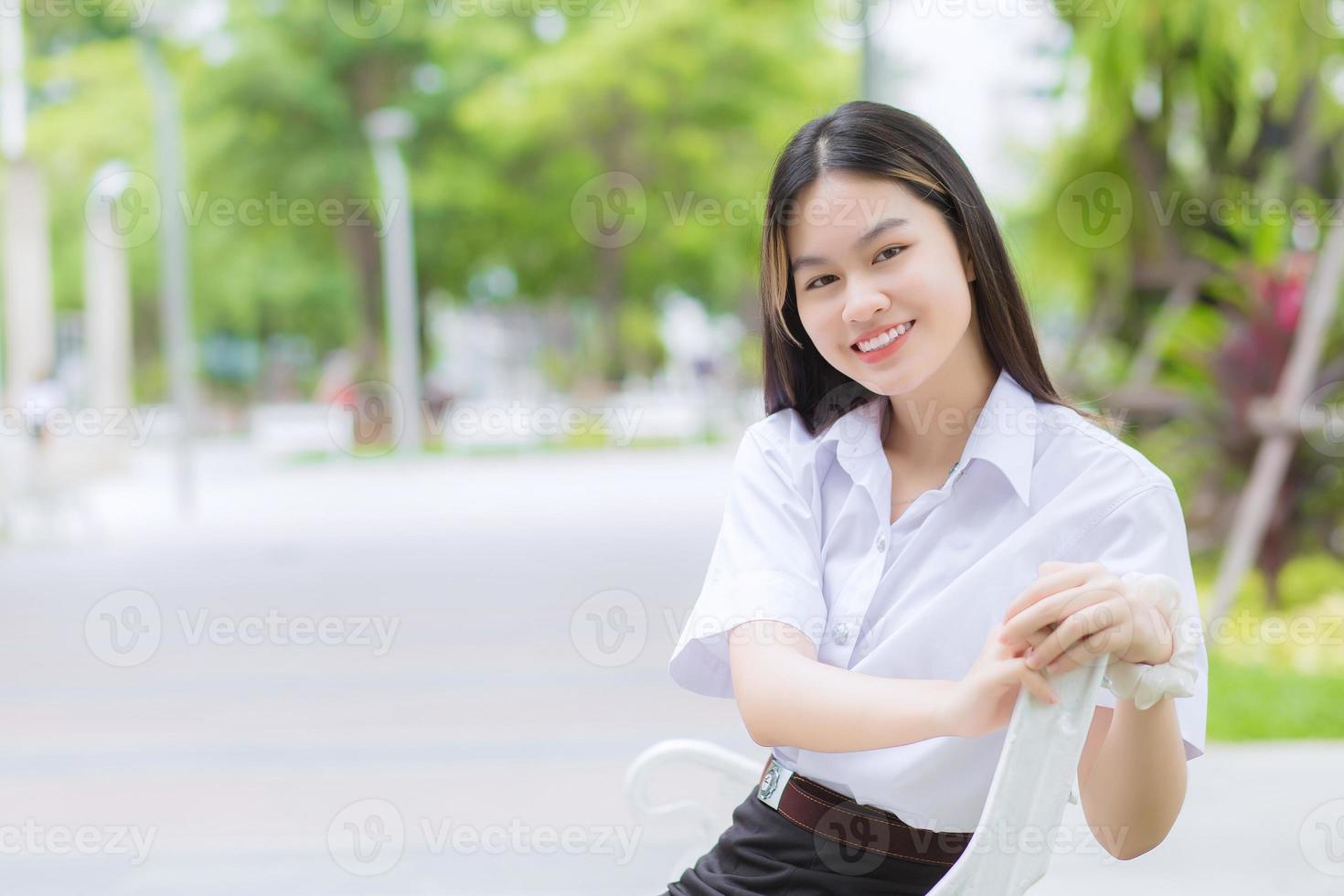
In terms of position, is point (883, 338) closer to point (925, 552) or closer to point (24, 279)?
point (925, 552)

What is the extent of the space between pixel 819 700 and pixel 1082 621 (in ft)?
0.89

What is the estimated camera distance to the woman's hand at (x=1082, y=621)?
38.6 inches

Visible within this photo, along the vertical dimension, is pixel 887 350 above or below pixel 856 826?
above

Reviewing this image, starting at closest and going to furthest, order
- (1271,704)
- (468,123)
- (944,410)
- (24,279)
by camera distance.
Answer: (944,410) < (1271,704) < (24,279) < (468,123)

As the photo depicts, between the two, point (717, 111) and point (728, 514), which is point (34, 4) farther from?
point (728, 514)

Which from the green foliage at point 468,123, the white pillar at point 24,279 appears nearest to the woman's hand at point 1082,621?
the white pillar at point 24,279

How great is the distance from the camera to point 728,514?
1.38m

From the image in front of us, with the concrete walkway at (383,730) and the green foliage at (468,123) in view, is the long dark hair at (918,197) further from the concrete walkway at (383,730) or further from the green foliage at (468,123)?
the green foliage at (468,123)

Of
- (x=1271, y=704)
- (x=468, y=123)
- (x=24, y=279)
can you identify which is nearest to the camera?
(x=1271, y=704)

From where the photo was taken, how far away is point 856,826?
1.32 meters

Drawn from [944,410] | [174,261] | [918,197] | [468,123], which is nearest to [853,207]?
[918,197]

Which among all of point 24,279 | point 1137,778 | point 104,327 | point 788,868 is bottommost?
point 788,868

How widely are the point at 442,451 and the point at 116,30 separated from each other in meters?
6.98

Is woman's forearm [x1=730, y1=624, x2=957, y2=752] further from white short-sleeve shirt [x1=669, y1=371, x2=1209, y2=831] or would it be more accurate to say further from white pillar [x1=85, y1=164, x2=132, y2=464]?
white pillar [x1=85, y1=164, x2=132, y2=464]
